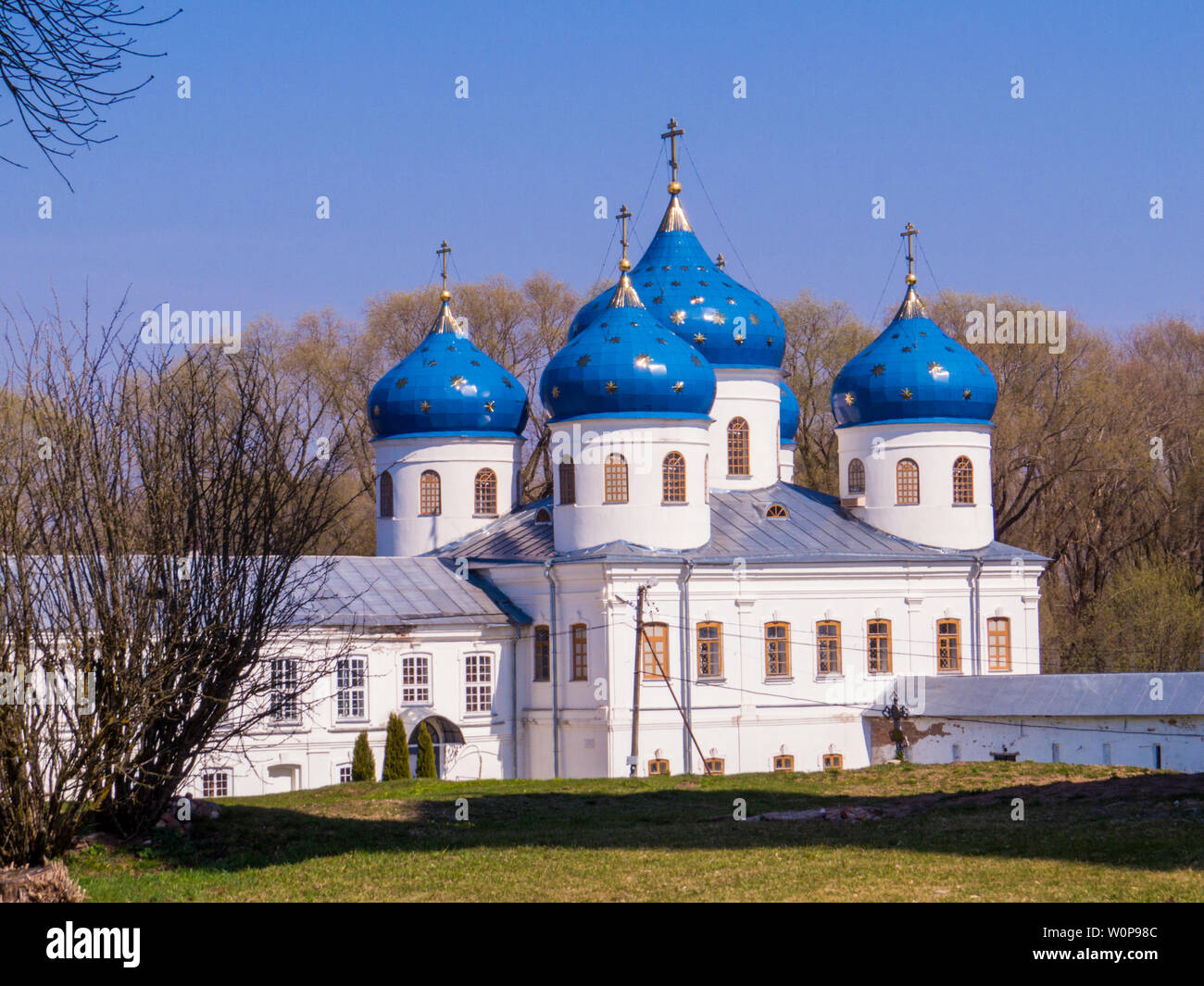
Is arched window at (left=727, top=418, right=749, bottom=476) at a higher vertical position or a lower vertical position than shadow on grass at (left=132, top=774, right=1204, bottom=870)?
higher

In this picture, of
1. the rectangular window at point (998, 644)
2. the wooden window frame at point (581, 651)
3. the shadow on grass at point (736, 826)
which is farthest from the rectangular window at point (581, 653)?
the shadow on grass at point (736, 826)

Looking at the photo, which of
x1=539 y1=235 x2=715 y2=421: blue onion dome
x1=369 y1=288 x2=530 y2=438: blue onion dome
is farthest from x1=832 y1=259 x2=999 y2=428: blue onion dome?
x1=369 y1=288 x2=530 y2=438: blue onion dome

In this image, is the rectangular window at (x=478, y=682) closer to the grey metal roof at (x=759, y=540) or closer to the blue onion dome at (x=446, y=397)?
the grey metal roof at (x=759, y=540)

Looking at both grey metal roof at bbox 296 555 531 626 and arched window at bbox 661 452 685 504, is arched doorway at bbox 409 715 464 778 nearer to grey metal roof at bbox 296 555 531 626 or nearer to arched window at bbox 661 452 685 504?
grey metal roof at bbox 296 555 531 626

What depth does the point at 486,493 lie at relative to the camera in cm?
3491

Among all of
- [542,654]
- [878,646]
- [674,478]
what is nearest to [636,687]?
[542,654]

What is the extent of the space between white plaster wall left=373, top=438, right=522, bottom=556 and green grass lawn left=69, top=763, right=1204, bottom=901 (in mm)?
15611

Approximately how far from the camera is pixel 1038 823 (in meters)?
14.4

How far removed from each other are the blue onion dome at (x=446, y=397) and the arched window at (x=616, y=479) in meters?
5.15

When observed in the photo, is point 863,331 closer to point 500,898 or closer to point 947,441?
point 947,441

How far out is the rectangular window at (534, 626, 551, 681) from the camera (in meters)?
30.9

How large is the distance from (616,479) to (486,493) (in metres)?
5.14

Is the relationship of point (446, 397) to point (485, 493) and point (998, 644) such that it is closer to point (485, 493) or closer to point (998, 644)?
point (485, 493)

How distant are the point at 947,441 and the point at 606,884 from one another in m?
23.5
